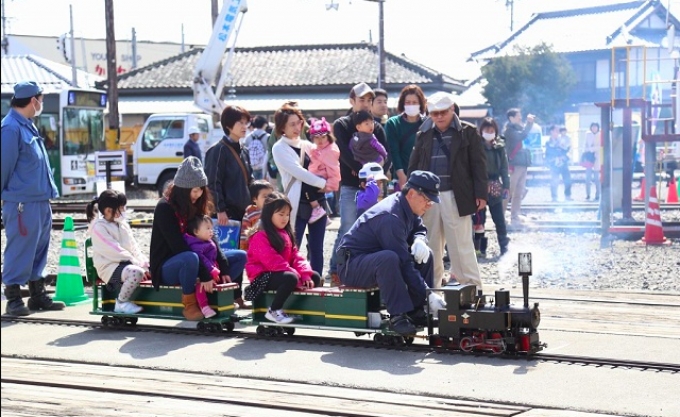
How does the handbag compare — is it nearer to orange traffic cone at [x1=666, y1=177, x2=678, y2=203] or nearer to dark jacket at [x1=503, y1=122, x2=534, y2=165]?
dark jacket at [x1=503, y1=122, x2=534, y2=165]

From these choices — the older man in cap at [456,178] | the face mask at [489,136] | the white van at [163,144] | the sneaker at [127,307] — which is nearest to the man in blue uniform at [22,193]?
the sneaker at [127,307]

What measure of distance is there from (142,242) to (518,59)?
117 feet

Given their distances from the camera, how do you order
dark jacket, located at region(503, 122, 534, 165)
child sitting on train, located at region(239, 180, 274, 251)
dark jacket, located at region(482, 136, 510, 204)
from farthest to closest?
dark jacket, located at region(503, 122, 534, 165) < dark jacket, located at region(482, 136, 510, 204) < child sitting on train, located at region(239, 180, 274, 251)

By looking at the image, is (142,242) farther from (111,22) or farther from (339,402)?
(111,22)

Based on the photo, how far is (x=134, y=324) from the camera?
8.51m

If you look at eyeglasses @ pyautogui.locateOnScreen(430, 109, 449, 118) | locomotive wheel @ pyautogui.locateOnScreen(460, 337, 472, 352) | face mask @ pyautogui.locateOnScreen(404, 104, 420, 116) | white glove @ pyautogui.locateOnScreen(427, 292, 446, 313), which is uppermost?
face mask @ pyautogui.locateOnScreen(404, 104, 420, 116)

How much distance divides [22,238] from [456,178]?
12.4 ft

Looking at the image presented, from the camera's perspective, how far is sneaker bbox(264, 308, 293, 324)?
7.64 meters

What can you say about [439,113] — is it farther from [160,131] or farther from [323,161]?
[160,131]

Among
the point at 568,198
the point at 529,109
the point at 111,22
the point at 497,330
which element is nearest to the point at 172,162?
the point at 111,22

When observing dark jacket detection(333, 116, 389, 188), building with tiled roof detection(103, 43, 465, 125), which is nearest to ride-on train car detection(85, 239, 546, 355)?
dark jacket detection(333, 116, 389, 188)

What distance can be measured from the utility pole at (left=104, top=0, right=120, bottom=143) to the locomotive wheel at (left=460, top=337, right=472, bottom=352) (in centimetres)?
2688

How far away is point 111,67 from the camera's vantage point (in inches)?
1284

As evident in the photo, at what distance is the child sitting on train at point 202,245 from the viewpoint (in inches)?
314
